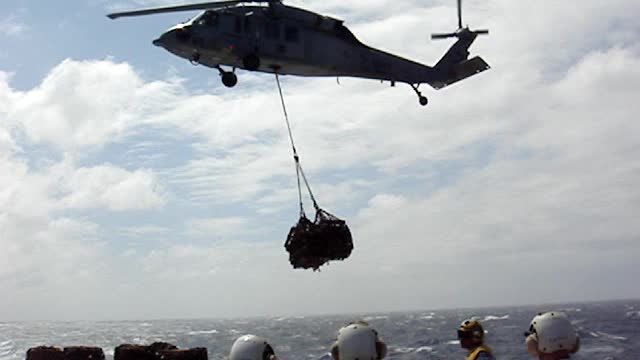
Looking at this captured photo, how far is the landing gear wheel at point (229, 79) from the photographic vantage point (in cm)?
1708

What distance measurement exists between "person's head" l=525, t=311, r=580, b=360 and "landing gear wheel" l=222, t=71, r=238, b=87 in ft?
39.0

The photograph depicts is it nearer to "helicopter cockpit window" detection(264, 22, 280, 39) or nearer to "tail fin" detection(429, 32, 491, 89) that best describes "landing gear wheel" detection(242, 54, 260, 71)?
"helicopter cockpit window" detection(264, 22, 280, 39)

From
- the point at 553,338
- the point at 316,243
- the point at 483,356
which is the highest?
the point at 316,243

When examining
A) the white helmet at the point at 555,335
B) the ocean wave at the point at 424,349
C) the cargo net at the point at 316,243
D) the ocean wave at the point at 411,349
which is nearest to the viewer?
the white helmet at the point at 555,335

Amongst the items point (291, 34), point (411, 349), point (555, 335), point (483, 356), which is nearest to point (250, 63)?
point (291, 34)

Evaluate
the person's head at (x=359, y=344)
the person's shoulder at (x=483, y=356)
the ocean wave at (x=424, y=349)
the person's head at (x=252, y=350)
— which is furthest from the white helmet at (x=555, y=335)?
the ocean wave at (x=424, y=349)

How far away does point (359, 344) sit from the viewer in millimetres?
6234

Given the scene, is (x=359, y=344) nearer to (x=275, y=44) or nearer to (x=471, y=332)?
(x=471, y=332)

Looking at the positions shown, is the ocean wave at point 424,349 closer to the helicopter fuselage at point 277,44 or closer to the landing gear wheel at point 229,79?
the helicopter fuselage at point 277,44

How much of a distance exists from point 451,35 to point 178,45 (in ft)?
26.0

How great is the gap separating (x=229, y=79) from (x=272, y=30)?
1771 millimetres

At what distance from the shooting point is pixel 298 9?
61.6 ft

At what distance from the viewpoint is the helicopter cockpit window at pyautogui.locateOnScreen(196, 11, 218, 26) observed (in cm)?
1752

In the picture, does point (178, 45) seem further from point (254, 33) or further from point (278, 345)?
point (278, 345)
